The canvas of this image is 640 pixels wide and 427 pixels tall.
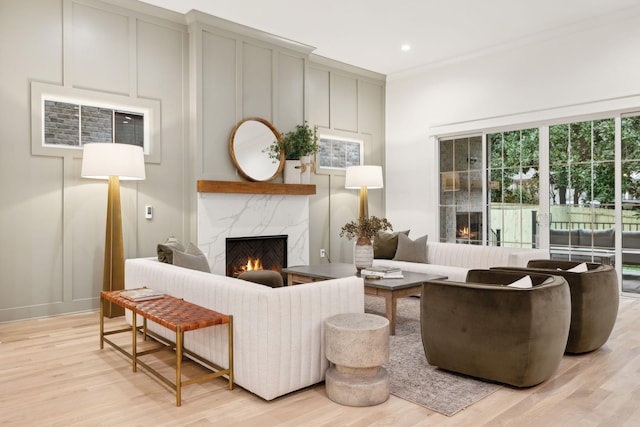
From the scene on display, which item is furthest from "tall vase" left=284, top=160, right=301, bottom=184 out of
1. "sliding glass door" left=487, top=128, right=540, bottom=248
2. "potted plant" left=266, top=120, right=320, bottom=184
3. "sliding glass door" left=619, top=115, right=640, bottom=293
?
"sliding glass door" left=619, top=115, right=640, bottom=293

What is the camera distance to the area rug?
95.1 inches

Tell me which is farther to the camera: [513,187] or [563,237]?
[513,187]

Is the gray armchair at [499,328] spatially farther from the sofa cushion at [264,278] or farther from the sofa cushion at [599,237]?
the sofa cushion at [599,237]

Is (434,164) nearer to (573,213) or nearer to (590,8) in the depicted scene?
(573,213)

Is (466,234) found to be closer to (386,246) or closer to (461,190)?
(461,190)

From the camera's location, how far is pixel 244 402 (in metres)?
2.42

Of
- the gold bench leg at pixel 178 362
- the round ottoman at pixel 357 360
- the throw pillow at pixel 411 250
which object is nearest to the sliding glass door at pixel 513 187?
the throw pillow at pixel 411 250

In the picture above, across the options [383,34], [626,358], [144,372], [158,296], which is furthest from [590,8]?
[144,372]

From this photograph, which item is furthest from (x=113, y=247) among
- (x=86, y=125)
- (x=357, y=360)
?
(x=357, y=360)

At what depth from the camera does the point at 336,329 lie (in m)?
2.38

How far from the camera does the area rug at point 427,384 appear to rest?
2416 mm

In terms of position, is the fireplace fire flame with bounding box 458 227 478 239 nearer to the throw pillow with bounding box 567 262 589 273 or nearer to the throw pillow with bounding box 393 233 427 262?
the throw pillow with bounding box 393 233 427 262

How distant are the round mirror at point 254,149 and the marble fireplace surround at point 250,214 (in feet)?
0.67

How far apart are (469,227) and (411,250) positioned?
1.54 metres
